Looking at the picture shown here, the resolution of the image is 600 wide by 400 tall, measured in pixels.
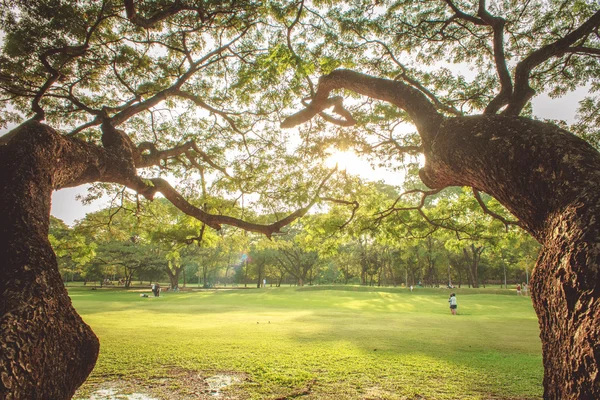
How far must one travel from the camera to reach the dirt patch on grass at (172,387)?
14.5ft

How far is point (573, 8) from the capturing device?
646cm

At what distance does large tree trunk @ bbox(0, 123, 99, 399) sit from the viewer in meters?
1.77

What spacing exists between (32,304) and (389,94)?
3937 millimetres

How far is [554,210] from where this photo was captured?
1.89 m

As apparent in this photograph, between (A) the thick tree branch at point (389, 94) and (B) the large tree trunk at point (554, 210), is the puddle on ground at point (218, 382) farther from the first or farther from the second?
(A) the thick tree branch at point (389, 94)

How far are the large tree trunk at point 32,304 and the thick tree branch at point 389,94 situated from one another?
11.7 feet

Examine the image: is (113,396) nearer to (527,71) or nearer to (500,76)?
(500,76)

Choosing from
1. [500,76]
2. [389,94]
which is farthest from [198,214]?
[500,76]

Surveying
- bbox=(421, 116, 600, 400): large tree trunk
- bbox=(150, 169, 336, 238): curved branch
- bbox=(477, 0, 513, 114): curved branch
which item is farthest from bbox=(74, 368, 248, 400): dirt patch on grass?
bbox=(477, 0, 513, 114): curved branch

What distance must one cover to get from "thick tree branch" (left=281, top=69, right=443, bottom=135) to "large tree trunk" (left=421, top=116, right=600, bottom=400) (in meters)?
0.55

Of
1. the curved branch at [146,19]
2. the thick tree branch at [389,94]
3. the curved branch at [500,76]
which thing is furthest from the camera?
the curved branch at [146,19]

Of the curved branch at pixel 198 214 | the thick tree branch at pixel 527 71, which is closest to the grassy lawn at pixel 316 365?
the curved branch at pixel 198 214

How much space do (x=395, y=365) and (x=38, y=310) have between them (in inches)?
236

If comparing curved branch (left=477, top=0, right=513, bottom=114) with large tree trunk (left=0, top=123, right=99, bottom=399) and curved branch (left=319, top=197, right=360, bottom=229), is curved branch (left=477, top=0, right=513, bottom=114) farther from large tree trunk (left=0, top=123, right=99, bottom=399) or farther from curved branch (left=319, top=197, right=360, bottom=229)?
large tree trunk (left=0, top=123, right=99, bottom=399)
